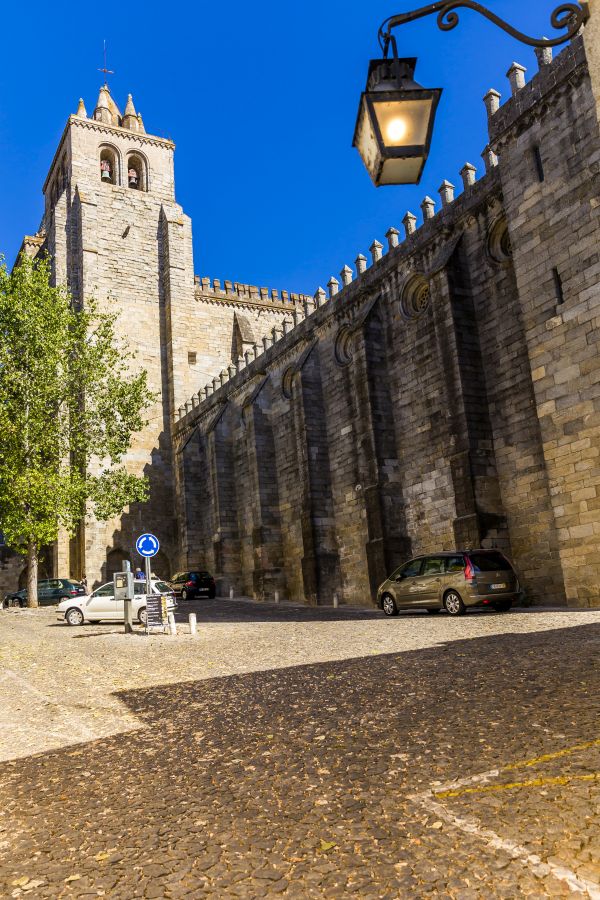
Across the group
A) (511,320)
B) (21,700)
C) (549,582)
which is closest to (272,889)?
(21,700)

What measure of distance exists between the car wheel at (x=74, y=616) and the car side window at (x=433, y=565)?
30.8 feet

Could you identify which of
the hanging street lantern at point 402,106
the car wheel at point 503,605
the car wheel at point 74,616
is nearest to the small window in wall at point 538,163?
the car wheel at point 503,605

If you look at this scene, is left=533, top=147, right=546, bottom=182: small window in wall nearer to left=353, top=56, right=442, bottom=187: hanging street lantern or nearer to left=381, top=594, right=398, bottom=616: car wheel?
left=381, top=594, right=398, bottom=616: car wheel

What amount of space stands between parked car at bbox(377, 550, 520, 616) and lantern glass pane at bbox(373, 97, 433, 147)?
11.6 meters

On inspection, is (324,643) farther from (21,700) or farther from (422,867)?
(422,867)

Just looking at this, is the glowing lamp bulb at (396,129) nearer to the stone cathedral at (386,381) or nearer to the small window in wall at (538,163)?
the stone cathedral at (386,381)

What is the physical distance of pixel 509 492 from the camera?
18.2 metres

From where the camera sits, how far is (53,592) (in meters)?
30.2

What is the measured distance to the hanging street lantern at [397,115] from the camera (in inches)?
156

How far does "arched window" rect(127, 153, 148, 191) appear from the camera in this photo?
43.6 m

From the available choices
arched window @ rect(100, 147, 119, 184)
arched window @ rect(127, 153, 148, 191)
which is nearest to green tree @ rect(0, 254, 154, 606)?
arched window @ rect(100, 147, 119, 184)

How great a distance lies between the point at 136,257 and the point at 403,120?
40.0 m

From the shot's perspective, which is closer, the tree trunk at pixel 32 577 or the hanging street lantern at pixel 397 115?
the hanging street lantern at pixel 397 115

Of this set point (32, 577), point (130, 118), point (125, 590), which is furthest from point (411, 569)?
point (130, 118)
